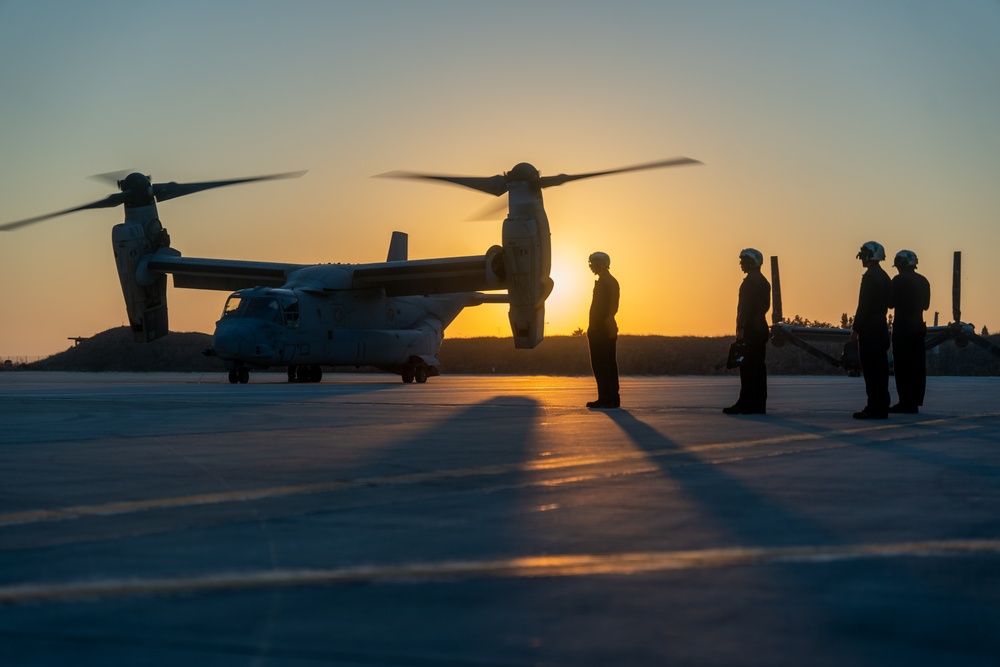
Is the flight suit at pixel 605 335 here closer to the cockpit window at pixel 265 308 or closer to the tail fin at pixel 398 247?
the cockpit window at pixel 265 308

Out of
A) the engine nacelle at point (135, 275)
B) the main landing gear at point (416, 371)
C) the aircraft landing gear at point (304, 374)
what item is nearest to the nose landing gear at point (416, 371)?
the main landing gear at point (416, 371)

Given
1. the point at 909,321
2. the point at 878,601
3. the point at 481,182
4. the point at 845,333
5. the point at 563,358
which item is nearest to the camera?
the point at 878,601

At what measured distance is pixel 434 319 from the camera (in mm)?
37938

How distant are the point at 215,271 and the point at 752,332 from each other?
24.0m

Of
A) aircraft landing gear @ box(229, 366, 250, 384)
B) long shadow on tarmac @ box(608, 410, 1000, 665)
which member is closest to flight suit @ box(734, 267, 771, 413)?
long shadow on tarmac @ box(608, 410, 1000, 665)

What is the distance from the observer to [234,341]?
97.7ft

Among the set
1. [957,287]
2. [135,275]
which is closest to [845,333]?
[957,287]

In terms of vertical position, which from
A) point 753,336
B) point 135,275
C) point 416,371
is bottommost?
point 416,371

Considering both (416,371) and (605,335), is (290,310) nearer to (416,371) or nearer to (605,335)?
(416,371)

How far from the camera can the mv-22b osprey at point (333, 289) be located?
27609 millimetres

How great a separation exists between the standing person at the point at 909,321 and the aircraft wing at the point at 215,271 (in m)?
23.5

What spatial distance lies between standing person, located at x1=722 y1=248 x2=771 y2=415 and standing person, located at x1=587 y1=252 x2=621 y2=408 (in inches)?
75.0

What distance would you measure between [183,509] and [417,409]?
9.64 metres

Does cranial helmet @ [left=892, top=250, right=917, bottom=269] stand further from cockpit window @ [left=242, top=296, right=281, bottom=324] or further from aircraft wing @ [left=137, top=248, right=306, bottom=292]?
aircraft wing @ [left=137, top=248, right=306, bottom=292]
